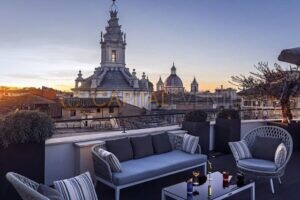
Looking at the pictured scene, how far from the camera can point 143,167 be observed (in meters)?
3.69

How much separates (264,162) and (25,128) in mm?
3474

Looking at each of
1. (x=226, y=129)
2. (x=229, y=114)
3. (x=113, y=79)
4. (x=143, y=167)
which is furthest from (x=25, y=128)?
(x=113, y=79)

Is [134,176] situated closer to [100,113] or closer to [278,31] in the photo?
[278,31]

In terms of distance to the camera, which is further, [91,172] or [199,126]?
[199,126]

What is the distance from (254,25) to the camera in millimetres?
9070

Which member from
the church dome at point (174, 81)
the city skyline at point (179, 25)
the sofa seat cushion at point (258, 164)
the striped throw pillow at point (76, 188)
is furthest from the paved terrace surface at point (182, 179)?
the church dome at point (174, 81)

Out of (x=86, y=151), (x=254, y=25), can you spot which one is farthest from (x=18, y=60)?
(x=254, y=25)

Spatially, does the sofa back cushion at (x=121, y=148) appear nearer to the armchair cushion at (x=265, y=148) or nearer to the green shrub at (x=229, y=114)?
the armchair cushion at (x=265, y=148)

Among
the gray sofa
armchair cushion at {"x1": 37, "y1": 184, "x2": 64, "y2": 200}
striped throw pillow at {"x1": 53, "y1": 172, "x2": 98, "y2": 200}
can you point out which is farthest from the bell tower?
armchair cushion at {"x1": 37, "y1": 184, "x2": 64, "y2": 200}

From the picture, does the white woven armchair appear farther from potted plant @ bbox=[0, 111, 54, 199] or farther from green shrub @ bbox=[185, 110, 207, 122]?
green shrub @ bbox=[185, 110, 207, 122]

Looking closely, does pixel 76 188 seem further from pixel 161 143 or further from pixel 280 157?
pixel 280 157

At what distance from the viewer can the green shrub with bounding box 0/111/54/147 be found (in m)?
3.02

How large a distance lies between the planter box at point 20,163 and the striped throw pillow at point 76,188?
0.87 metres

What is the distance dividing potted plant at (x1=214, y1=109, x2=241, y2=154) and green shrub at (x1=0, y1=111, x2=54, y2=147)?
4.04 metres
